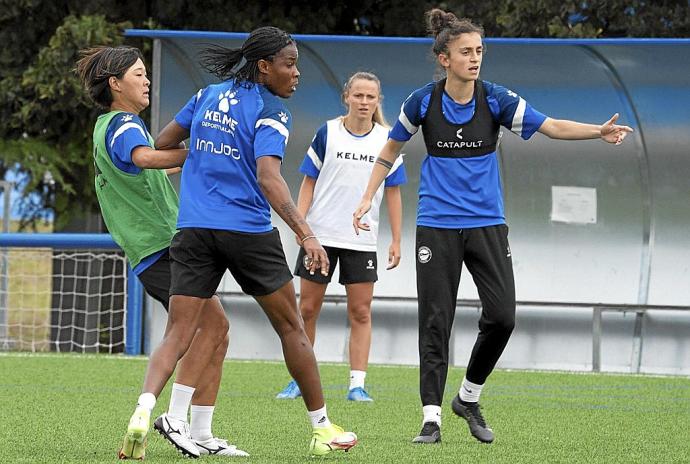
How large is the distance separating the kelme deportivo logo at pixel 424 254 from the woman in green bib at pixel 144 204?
3.51 feet

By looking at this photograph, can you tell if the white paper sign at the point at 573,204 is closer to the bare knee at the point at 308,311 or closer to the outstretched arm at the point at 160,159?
the bare knee at the point at 308,311

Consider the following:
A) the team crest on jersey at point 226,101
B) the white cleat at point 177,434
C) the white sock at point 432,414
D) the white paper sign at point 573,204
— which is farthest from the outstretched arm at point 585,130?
the white paper sign at point 573,204

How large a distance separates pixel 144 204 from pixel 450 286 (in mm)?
1560

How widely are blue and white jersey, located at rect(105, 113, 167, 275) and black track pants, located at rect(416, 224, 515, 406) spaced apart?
1346 millimetres

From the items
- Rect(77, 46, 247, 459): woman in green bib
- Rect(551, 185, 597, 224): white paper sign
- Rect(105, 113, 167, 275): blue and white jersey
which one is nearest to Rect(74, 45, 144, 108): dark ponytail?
Rect(77, 46, 247, 459): woman in green bib

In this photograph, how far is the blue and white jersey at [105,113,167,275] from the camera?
577cm

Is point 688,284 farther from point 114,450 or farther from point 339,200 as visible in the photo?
point 114,450

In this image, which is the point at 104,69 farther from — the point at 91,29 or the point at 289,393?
the point at 91,29

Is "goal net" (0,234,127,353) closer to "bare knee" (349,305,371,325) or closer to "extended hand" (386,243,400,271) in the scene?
"bare knee" (349,305,371,325)

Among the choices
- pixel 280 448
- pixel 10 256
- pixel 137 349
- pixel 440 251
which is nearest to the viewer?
pixel 280 448

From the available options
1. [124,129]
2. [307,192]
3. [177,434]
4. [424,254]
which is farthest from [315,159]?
[177,434]

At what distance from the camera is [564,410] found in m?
8.26

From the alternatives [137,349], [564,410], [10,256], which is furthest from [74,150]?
[564,410]

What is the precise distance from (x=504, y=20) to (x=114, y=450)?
9264 millimetres
